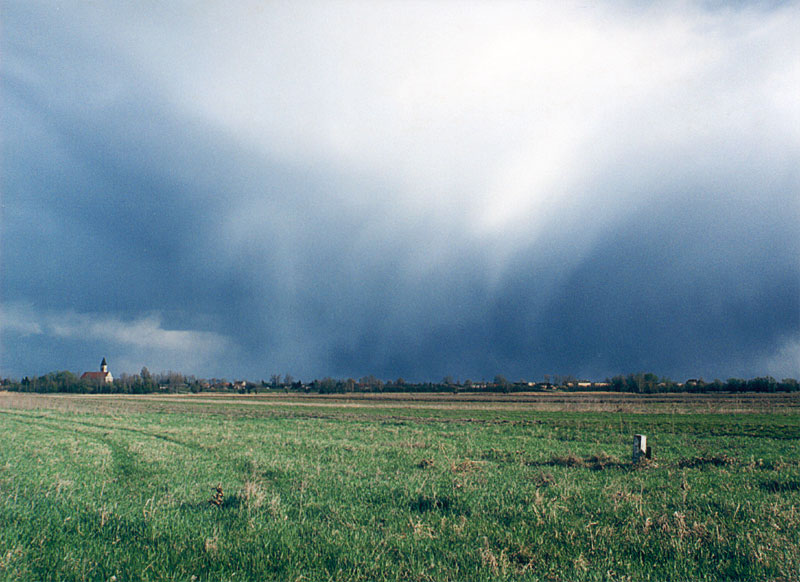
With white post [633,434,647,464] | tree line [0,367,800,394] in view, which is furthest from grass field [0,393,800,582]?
tree line [0,367,800,394]

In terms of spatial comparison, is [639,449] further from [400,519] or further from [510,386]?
[510,386]

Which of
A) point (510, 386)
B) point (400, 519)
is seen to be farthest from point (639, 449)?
point (510, 386)

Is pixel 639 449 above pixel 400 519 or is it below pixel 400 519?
below

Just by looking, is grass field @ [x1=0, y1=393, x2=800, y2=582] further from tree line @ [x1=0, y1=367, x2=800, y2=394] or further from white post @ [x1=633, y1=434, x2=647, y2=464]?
tree line @ [x1=0, y1=367, x2=800, y2=394]

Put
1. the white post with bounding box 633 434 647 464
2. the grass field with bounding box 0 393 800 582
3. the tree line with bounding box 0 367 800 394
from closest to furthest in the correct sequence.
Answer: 1. the grass field with bounding box 0 393 800 582
2. the white post with bounding box 633 434 647 464
3. the tree line with bounding box 0 367 800 394

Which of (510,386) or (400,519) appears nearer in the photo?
(400,519)

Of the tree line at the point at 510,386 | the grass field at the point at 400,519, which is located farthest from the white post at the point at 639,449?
the tree line at the point at 510,386

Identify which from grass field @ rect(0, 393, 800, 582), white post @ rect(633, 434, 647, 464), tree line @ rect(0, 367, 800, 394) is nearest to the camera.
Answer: grass field @ rect(0, 393, 800, 582)

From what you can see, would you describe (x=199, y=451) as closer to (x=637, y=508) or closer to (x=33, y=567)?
(x=33, y=567)

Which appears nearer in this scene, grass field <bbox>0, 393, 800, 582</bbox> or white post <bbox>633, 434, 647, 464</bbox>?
grass field <bbox>0, 393, 800, 582</bbox>

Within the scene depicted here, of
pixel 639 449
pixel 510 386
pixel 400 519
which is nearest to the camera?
pixel 400 519

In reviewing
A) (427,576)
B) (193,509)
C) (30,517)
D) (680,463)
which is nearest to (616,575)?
(427,576)

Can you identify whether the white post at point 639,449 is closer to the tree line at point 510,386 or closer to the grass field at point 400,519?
the grass field at point 400,519

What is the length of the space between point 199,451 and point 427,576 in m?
16.2
